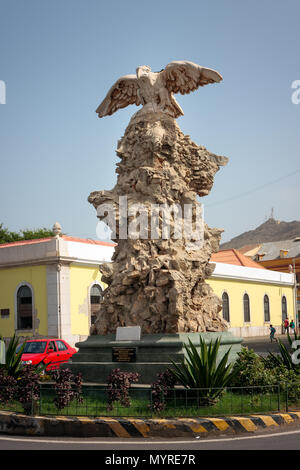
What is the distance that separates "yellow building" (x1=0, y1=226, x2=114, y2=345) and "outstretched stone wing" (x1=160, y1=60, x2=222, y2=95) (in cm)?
1551

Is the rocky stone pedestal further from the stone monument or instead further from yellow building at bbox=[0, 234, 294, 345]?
yellow building at bbox=[0, 234, 294, 345]

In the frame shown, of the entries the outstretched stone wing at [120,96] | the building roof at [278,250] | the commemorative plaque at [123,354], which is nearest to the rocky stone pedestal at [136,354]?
the commemorative plaque at [123,354]

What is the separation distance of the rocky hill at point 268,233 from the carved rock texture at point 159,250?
138827mm

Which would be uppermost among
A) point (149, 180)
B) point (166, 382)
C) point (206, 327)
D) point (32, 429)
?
point (149, 180)

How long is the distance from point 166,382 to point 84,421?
4.40 feet

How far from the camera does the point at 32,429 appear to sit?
27.7ft

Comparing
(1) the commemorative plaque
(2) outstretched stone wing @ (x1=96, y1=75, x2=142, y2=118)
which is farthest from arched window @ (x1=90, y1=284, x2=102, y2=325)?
(1) the commemorative plaque

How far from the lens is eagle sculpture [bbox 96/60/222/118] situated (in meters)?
11.4

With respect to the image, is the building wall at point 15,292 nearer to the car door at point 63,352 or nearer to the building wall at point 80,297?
the building wall at point 80,297

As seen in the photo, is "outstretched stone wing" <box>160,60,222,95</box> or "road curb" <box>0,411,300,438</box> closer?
"road curb" <box>0,411,300,438</box>

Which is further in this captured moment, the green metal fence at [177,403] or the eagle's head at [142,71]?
the eagle's head at [142,71]

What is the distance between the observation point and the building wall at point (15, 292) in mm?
26703

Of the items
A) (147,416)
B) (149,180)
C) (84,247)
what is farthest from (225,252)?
(147,416)
